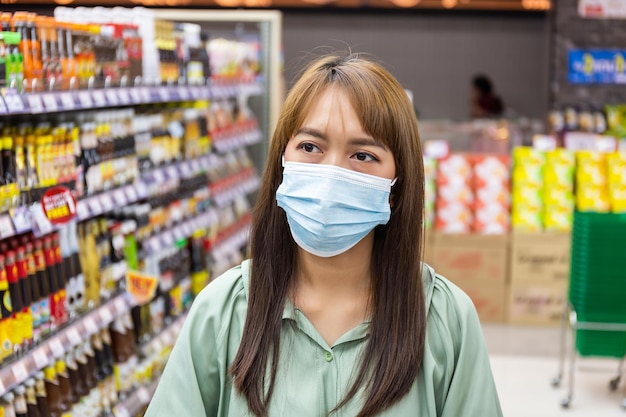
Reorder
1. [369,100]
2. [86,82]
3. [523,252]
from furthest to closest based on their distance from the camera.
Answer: [523,252], [86,82], [369,100]

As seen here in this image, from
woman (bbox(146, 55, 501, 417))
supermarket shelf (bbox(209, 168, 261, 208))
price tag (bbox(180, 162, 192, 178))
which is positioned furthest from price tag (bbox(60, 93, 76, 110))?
supermarket shelf (bbox(209, 168, 261, 208))

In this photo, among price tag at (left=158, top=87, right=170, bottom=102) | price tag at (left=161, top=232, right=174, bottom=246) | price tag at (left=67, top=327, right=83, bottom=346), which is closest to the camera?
price tag at (left=67, top=327, right=83, bottom=346)

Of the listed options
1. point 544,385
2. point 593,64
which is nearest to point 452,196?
point 544,385

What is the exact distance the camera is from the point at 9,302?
3.13 m

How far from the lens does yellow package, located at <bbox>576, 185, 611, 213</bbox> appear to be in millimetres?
6508

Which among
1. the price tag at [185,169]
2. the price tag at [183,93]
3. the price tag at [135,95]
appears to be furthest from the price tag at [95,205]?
the price tag at [185,169]

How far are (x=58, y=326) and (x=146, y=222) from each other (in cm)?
134

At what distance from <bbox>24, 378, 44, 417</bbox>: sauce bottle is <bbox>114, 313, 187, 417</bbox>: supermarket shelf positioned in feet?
2.59

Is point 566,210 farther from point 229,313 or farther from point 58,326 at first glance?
point 229,313

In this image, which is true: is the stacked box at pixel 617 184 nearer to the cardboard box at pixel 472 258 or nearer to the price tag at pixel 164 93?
the cardboard box at pixel 472 258

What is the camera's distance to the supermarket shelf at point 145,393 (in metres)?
4.17

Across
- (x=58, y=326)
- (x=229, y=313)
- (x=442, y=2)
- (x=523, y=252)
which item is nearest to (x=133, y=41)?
(x=58, y=326)

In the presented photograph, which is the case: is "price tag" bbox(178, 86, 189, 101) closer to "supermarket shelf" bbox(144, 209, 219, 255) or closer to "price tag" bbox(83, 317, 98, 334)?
"supermarket shelf" bbox(144, 209, 219, 255)

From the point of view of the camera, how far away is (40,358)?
3.18 meters
